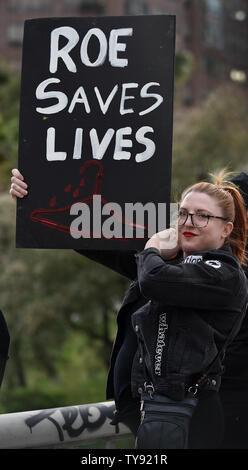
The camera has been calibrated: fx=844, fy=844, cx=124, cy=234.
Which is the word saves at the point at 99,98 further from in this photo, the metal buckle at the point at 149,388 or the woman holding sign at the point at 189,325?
the metal buckle at the point at 149,388

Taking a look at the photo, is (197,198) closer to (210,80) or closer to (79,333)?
(79,333)

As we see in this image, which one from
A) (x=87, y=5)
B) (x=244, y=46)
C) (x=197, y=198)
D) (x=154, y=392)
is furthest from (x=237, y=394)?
(x=244, y=46)

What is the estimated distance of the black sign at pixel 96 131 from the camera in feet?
10.3

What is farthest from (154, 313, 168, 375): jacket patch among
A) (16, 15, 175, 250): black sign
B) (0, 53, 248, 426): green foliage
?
(0, 53, 248, 426): green foliage

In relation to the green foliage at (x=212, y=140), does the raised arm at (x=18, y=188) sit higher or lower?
lower

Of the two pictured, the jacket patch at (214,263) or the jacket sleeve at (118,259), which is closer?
the jacket patch at (214,263)

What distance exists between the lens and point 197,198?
275 cm

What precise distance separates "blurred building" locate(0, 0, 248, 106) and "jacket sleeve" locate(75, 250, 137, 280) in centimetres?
5381

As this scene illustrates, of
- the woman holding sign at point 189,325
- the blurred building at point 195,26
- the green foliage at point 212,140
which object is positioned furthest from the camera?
the blurred building at point 195,26

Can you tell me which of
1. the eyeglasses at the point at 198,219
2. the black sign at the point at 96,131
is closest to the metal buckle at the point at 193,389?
the eyeglasses at the point at 198,219

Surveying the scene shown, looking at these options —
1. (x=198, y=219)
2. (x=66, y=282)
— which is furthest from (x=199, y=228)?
(x=66, y=282)

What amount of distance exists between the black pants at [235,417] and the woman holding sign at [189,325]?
0.60ft

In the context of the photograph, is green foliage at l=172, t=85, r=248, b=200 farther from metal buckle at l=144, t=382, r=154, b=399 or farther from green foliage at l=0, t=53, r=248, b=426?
metal buckle at l=144, t=382, r=154, b=399

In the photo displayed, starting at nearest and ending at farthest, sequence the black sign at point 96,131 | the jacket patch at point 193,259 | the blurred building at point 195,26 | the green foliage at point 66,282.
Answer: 1. the jacket patch at point 193,259
2. the black sign at point 96,131
3. the green foliage at point 66,282
4. the blurred building at point 195,26
